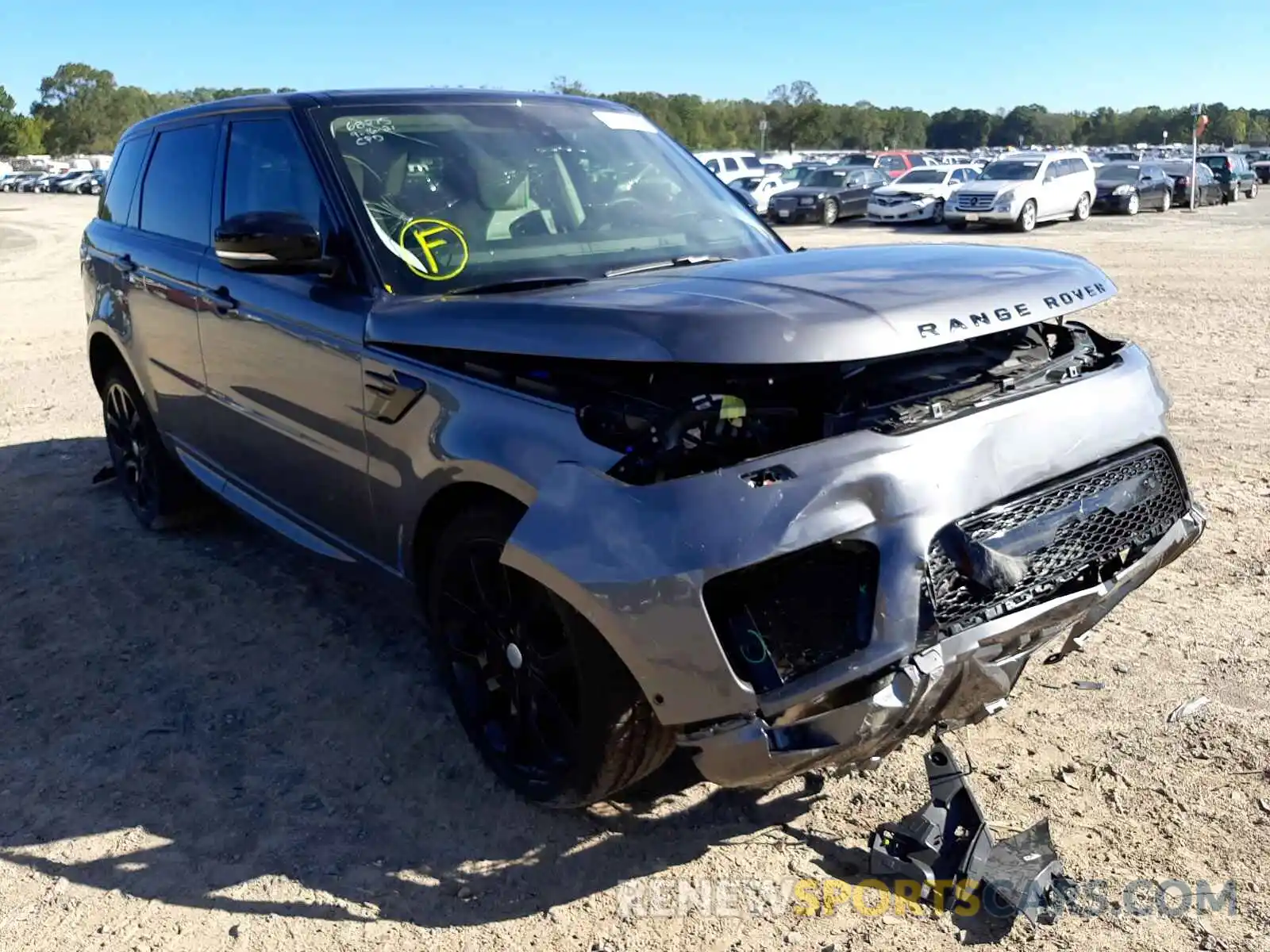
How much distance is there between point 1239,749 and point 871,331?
1.93 m

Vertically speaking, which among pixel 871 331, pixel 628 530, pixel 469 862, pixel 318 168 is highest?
pixel 318 168

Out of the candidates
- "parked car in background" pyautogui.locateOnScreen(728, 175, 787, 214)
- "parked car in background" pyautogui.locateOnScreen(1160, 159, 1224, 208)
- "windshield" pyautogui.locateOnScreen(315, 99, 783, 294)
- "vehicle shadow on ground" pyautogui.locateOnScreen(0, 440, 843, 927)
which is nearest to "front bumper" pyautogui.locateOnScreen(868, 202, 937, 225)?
"parked car in background" pyautogui.locateOnScreen(728, 175, 787, 214)

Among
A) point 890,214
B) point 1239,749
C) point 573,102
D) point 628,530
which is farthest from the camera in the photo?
point 890,214

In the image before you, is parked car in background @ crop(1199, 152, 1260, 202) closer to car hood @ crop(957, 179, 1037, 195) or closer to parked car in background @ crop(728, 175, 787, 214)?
car hood @ crop(957, 179, 1037, 195)

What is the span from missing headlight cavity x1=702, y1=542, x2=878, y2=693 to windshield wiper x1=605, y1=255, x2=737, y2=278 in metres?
1.35

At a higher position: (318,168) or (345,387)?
(318,168)

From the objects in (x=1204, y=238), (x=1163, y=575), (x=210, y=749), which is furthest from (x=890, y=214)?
(x=210, y=749)

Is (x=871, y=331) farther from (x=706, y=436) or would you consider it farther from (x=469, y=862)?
(x=469, y=862)

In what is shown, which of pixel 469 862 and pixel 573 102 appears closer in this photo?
pixel 469 862

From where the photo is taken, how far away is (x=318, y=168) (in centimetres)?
359

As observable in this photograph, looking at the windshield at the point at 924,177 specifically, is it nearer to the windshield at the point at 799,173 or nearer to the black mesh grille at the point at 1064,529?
the windshield at the point at 799,173

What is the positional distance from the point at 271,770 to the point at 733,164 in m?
36.6

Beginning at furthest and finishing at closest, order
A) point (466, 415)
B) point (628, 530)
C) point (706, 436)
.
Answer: point (466, 415)
point (706, 436)
point (628, 530)

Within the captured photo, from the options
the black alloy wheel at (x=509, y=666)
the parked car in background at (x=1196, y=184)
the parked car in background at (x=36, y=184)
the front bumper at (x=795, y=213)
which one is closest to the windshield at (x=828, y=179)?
the front bumper at (x=795, y=213)
